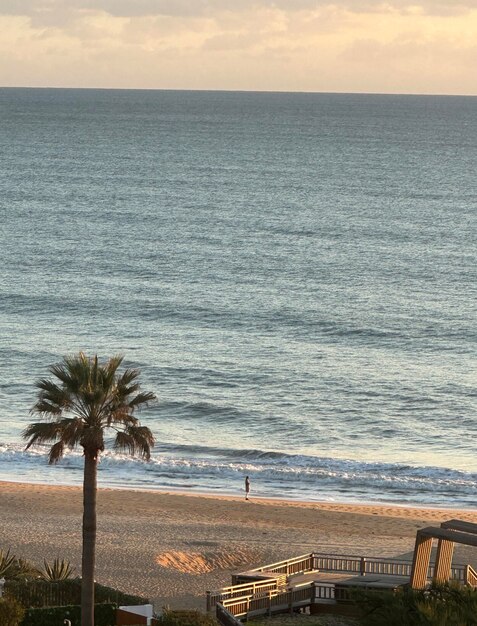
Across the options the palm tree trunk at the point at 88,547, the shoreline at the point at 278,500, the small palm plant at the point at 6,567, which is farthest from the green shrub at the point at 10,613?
the shoreline at the point at 278,500

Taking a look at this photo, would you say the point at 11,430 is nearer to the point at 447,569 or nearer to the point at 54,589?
the point at 54,589

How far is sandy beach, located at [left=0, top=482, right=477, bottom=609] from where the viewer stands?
3149 cm

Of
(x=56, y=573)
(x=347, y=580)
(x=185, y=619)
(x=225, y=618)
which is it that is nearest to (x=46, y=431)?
(x=185, y=619)

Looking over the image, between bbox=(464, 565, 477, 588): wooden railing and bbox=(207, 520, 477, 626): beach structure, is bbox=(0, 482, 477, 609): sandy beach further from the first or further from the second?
bbox=(464, 565, 477, 588): wooden railing

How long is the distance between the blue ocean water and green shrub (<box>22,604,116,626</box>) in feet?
65.3

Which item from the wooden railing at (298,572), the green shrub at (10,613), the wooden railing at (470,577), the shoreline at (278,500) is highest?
the wooden railing at (470,577)

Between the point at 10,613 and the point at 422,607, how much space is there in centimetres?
818

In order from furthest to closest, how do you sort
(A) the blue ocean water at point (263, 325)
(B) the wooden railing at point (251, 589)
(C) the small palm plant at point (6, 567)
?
(A) the blue ocean water at point (263, 325) → (C) the small palm plant at point (6, 567) → (B) the wooden railing at point (251, 589)

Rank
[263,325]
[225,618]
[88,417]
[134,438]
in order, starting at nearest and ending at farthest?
[225,618] < [88,417] < [134,438] < [263,325]

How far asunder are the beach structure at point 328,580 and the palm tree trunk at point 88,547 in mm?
2463

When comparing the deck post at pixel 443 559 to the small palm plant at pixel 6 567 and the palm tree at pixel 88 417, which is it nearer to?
the palm tree at pixel 88 417

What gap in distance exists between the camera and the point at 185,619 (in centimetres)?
2181

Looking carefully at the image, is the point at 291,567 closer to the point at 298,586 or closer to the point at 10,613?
the point at 298,586

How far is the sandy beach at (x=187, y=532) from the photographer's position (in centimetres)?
3149
